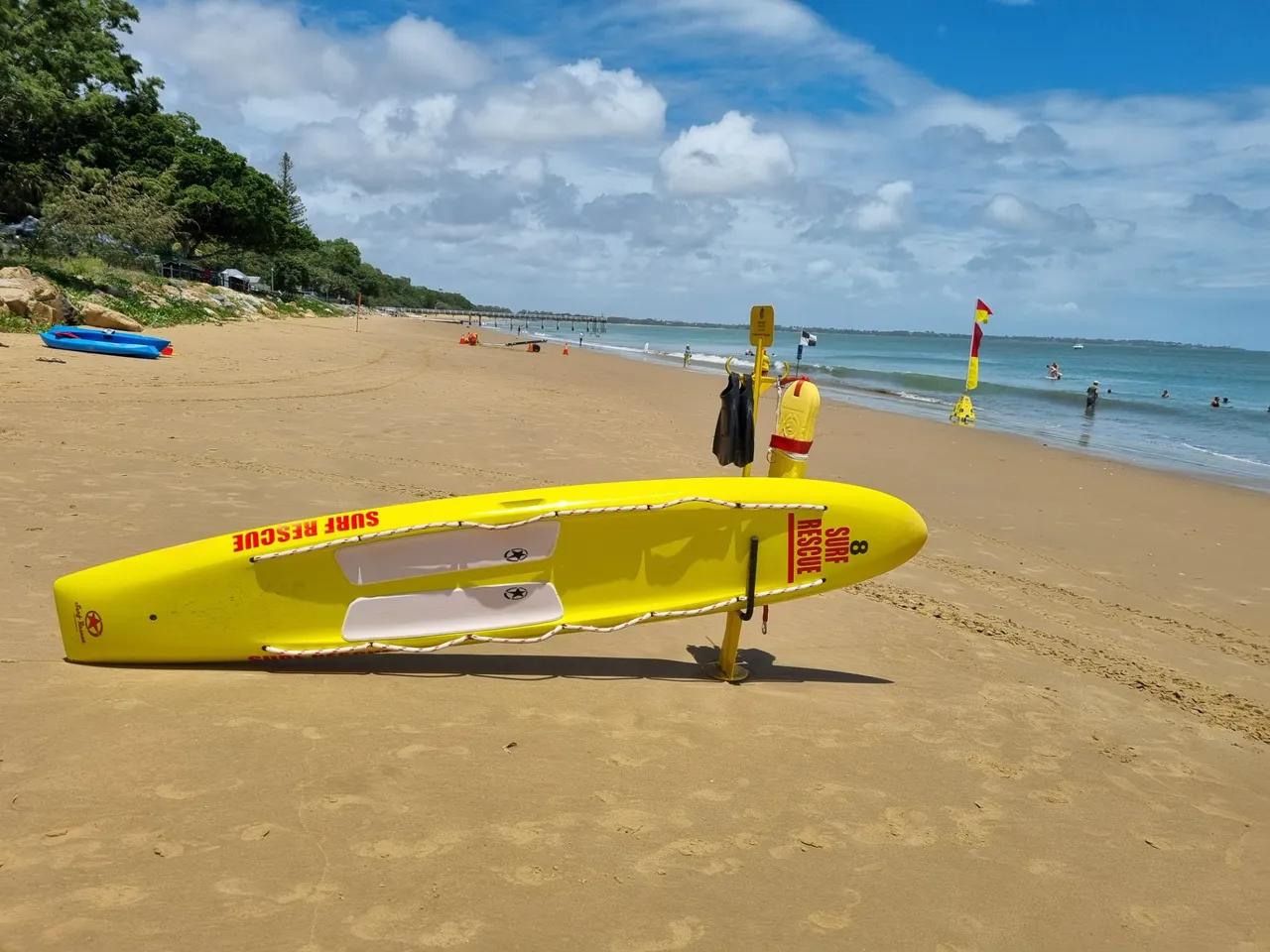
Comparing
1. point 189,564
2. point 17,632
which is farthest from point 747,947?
point 17,632

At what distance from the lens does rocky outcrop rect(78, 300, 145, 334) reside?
59.3 ft

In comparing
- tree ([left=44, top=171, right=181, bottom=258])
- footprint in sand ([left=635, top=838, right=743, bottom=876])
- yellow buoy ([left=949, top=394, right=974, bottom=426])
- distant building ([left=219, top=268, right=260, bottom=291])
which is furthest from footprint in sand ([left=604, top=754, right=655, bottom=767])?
distant building ([left=219, top=268, right=260, bottom=291])

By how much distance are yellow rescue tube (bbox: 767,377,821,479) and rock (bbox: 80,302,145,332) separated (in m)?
18.9

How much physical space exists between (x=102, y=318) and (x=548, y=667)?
1878 centimetres

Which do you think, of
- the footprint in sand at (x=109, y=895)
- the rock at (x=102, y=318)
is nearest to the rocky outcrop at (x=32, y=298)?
the rock at (x=102, y=318)

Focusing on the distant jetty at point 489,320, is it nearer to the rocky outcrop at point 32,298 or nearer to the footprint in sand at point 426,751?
the rocky outcrop at point 32,298

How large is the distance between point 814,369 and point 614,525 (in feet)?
124

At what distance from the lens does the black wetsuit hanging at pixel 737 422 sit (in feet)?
14.7

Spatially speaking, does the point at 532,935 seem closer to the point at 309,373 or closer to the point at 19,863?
the point at 19,863

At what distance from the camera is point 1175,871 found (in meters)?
2.90

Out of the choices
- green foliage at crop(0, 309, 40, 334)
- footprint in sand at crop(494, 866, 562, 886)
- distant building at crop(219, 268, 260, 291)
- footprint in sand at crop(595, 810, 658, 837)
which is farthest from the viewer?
distant building at crop(219, 268, 260, 291)

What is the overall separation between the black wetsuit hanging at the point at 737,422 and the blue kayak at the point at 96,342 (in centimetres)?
1497

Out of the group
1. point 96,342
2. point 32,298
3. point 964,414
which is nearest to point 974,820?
point 96,342

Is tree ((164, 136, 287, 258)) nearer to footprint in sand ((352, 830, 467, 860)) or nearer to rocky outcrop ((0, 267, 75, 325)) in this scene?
rocky outcrop ((0, 267, 75, 325))
